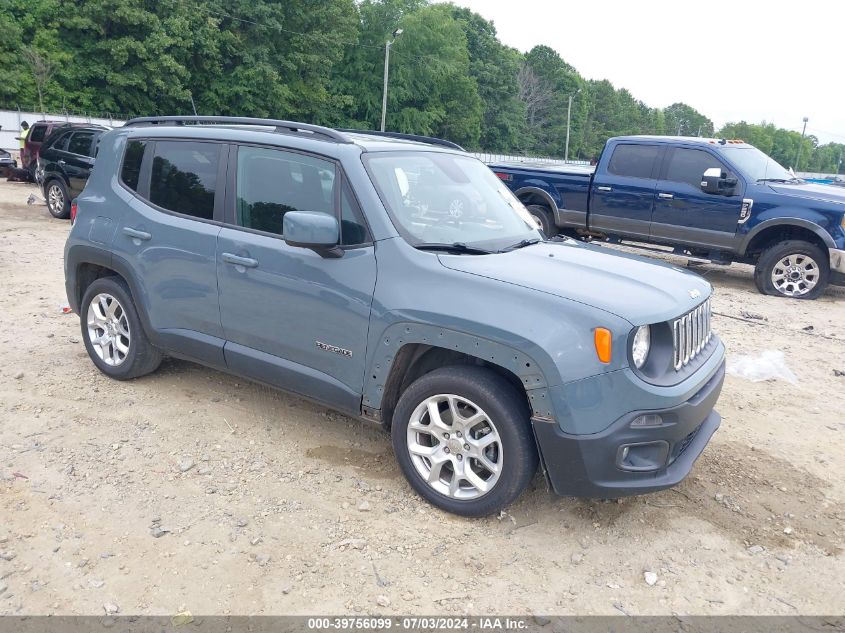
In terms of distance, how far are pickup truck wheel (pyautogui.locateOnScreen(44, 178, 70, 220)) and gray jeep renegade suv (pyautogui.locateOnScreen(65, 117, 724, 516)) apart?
9538 millimetres

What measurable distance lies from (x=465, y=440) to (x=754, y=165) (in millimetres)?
8358

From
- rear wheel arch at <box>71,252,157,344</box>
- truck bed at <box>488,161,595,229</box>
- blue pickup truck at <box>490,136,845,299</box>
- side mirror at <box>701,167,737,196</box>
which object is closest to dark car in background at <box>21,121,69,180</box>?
truck bed at <box>488,161,595,229</box>

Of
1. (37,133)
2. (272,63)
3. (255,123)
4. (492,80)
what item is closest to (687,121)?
(492,80)

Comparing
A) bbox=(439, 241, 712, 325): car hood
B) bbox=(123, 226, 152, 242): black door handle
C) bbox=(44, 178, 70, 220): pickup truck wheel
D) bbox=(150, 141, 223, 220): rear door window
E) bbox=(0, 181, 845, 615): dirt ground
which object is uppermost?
bbox=(150, 141, 223, 220): rear door window

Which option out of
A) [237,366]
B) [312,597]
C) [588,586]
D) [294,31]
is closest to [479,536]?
[588,586]

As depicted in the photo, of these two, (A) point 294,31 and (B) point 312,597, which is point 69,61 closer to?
(A) point 294,31

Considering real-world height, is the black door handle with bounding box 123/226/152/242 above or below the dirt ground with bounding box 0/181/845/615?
above

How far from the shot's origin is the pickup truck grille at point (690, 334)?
135 inches

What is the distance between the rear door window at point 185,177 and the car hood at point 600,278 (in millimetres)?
1779

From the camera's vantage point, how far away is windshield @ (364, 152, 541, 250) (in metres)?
3.82

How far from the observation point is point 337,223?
12.1 ft

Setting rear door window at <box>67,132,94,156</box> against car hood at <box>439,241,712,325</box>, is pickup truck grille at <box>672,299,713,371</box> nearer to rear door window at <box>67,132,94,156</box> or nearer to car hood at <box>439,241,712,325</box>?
car hood at <box>439,241,712,325</box>

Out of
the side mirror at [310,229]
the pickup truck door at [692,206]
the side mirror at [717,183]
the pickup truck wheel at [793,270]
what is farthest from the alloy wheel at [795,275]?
the side mirror at [310,229]

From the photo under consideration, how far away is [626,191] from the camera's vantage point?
33.9 ft
